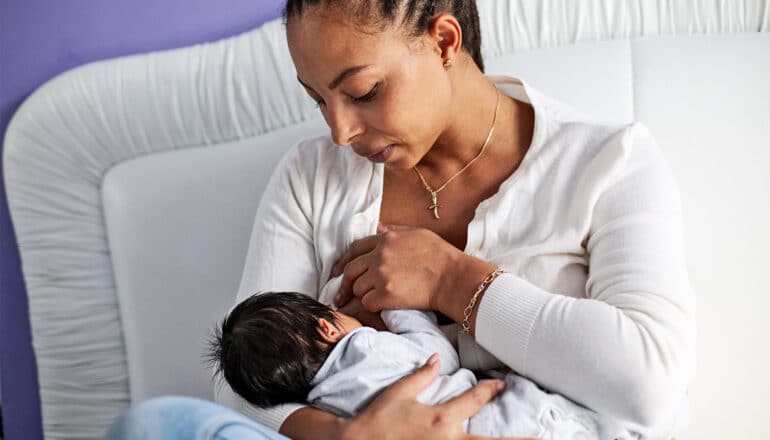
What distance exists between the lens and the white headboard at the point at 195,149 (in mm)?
1787

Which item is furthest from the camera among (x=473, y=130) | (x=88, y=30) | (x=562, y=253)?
(x=88, y=30)

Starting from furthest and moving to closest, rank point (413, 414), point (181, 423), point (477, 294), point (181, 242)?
point (181, 242) → point (477, 294) → point (413, 414) → point (181, 423)

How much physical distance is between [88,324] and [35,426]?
0.42 m

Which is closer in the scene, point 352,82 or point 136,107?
point 352,82

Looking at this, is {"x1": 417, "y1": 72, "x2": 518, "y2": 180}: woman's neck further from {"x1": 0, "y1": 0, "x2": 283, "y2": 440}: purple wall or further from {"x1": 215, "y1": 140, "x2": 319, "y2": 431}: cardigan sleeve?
{"x1": 0, "y1": 0, "x2": 283, "y2": 440}: purple wall

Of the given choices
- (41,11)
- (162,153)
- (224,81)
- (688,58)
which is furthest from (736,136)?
(41,11)

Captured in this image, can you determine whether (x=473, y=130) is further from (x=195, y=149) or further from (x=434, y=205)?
(x=195, y=149)

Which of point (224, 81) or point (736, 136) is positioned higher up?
point (224, 81)

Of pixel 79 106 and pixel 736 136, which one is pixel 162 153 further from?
pixel 736 136

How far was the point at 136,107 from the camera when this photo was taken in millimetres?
2021

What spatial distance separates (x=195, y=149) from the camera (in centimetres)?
203

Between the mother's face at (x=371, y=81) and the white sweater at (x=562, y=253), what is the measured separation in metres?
0.19

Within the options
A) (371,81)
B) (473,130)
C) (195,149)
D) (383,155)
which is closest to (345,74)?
(371,81)

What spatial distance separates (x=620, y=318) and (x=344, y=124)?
1.63ft
